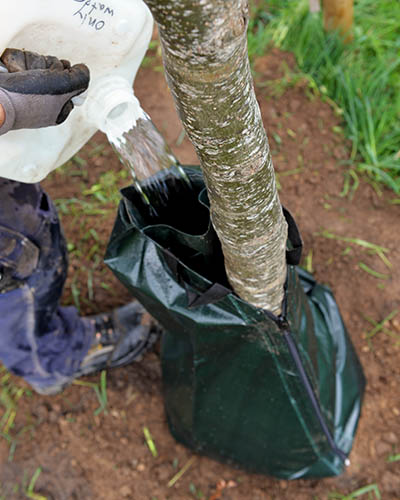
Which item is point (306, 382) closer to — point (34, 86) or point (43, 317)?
point (43, 317)

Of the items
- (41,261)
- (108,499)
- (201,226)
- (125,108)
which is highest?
(125,108)

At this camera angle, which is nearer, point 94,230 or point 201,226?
point 201,226

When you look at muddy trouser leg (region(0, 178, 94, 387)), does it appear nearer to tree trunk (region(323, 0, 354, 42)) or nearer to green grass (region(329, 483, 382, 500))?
green grass (region(329, 483, 382, 500))

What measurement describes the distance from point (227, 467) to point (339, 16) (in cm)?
176

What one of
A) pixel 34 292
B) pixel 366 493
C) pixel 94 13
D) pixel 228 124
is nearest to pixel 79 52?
pixel 94 13

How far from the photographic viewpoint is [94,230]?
195 cm

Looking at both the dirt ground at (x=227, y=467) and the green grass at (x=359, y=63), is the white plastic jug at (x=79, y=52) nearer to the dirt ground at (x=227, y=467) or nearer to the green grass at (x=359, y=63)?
the dirt ground at (x=227, y=467)

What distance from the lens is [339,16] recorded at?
1.94 meters

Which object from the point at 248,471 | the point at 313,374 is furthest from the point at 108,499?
the point at 313,374

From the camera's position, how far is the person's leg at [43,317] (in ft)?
3.76

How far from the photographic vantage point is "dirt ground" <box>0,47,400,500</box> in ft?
4.99

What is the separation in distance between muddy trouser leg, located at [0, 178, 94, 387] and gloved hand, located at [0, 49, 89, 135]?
365mm

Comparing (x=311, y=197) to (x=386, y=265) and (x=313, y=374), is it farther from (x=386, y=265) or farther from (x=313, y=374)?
(x=313, y=374)

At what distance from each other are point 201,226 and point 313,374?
0.47 m
